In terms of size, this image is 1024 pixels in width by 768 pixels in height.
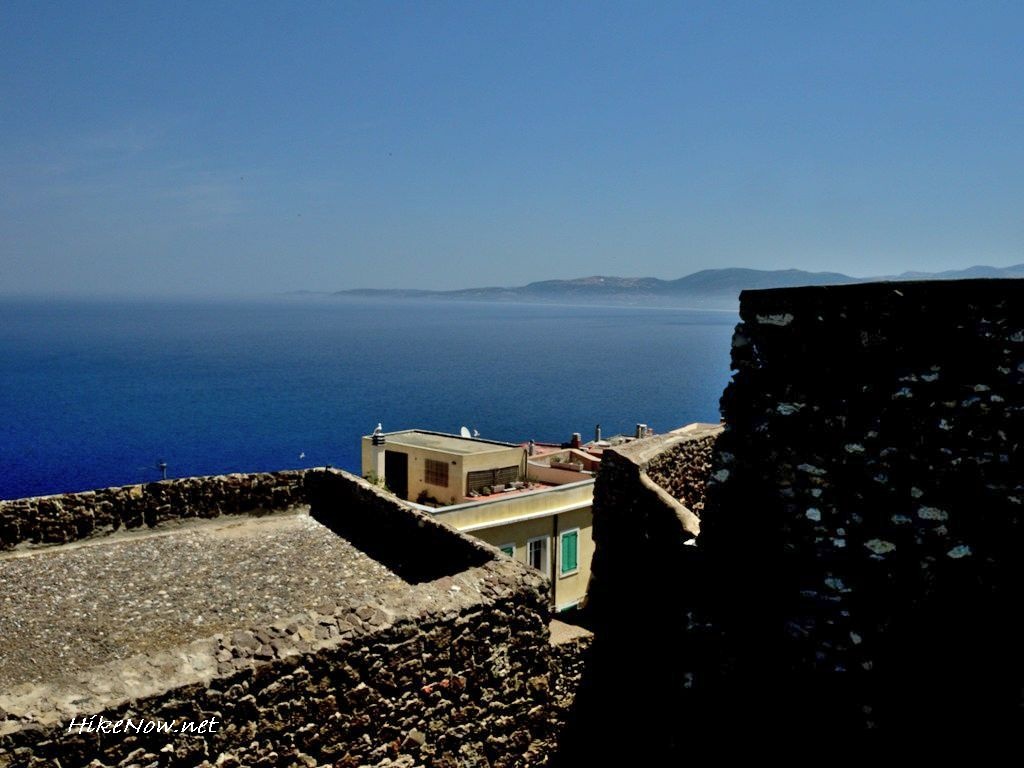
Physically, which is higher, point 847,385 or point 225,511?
point 847,385

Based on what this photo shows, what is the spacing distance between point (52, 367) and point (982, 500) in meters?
191

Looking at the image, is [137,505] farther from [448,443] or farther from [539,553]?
[448,443]

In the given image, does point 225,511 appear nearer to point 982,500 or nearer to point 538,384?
point 982,500

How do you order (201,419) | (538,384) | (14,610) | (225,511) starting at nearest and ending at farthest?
(14,610), (225,511), (201,419), (538,384)

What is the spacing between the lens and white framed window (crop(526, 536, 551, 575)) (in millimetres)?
23734

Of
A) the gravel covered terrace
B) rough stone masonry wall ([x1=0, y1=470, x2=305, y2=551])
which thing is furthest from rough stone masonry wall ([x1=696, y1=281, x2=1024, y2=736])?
rough stone masonry wall ([x1=0, y1=470, x2=305, y2=551])

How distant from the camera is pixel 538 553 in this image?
24.0 meters

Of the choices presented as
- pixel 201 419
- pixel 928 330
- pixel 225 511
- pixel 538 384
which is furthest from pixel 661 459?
pixel 538 384

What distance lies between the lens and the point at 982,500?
411 centimetres

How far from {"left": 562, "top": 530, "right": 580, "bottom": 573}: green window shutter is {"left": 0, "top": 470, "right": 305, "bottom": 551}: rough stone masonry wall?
14.9 meters

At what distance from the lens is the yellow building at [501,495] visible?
22.9 metres

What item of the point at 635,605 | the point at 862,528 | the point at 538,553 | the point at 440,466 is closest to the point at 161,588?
the point at 635,605

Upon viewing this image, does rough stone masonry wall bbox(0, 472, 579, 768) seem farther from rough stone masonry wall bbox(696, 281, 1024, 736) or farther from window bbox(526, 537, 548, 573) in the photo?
window bbox(526, 537, 548, 573)

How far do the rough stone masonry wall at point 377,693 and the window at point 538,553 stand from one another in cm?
1631
